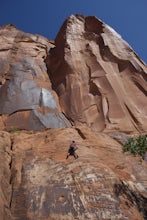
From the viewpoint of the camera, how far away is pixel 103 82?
4269 centimetres

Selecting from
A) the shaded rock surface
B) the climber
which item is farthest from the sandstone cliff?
the climber

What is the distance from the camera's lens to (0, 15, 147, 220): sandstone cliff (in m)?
21.9

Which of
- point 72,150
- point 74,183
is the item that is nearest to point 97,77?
point 72,150

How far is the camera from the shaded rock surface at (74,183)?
2109 cm

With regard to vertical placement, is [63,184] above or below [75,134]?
below

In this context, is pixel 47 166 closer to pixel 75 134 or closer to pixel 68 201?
pixel 68 201

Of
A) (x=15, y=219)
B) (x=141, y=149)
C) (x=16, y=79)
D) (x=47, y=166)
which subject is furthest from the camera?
(x=16, y=79)

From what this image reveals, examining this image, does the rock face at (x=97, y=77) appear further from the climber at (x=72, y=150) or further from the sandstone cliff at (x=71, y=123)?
the climber at (x=72, y=150)

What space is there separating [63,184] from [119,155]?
748 cm

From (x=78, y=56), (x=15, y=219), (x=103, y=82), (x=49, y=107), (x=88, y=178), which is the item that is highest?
(x=78, y=56)

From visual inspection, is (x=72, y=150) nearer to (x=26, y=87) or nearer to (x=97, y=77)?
(x=26, y=87)

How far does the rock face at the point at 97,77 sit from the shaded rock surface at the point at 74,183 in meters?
10.6

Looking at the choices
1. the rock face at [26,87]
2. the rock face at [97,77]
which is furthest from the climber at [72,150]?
the rock face at [97,77]

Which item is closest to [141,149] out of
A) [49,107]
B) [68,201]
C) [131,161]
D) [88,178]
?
[131,161]
